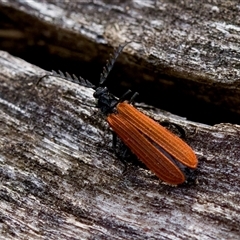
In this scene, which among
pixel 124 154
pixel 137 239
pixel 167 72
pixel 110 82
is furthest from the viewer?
pixel 110 82

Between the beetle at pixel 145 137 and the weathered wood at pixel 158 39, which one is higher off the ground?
the weathered wood at pixel 158 39

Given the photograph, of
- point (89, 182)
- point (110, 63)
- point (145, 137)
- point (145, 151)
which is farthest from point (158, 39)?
point (89, 182)

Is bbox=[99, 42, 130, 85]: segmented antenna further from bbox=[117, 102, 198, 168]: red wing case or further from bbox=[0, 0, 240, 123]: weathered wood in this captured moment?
bbox=[117, 102, 198, 168]: red wing case

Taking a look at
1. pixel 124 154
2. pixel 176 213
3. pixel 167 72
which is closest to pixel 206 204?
pixel 176 213

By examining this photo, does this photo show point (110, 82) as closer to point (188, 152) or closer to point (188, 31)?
point (188, 31)

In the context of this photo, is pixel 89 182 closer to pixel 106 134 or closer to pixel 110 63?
pixel 106 134

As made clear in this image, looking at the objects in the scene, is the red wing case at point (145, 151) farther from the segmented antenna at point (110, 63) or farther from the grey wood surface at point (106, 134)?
the segmented antenna at point (110, 63)

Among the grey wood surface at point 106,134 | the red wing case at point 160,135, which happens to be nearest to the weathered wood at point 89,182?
the grey wood surface at point 106,134

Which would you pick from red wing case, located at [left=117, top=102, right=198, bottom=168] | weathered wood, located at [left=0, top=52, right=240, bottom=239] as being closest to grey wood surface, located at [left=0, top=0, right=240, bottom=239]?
weathered wood, located at [left=0, top=52, right=240, bottom=239]
